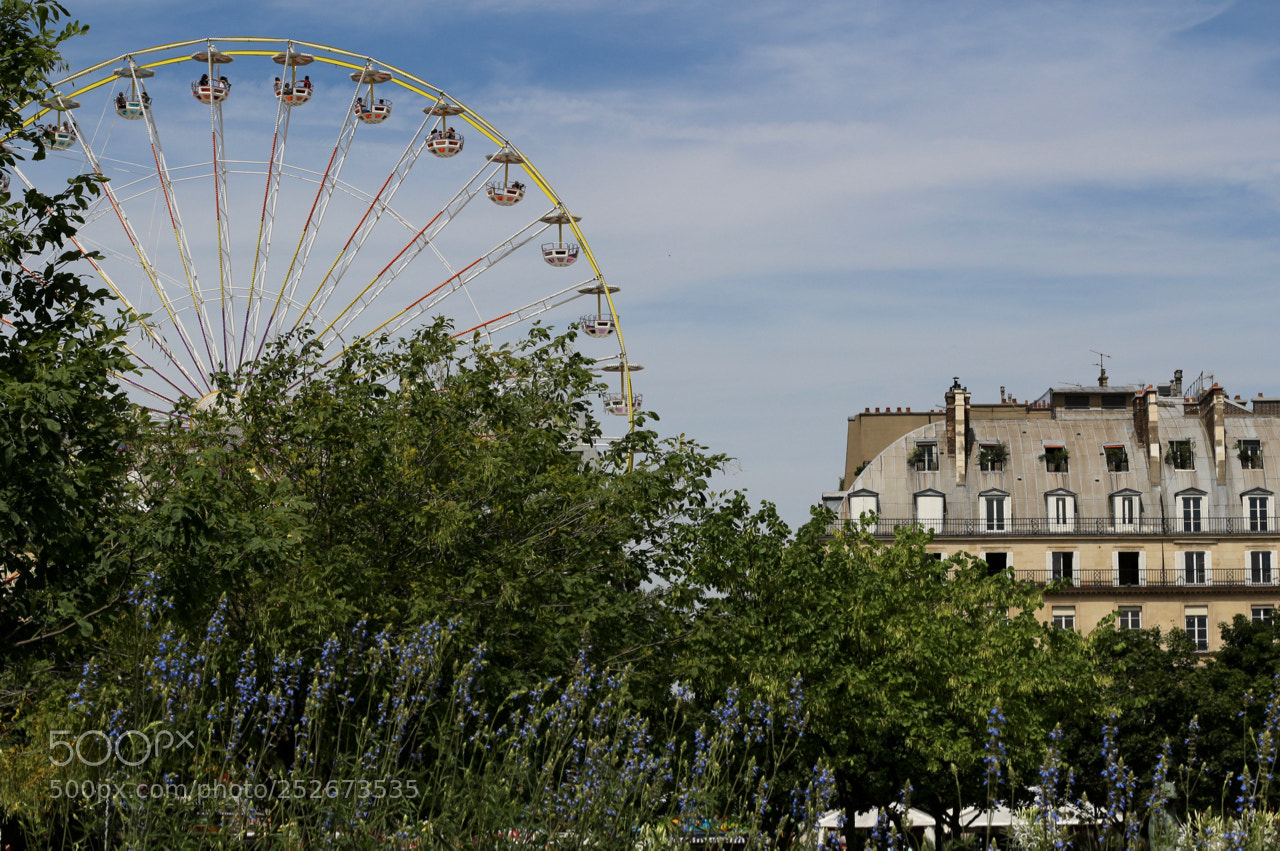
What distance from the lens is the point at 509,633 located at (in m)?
18.0

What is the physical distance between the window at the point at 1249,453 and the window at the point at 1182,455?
6.40 ft

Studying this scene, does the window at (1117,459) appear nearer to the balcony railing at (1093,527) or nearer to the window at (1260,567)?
the balcony railing at (1093,527)

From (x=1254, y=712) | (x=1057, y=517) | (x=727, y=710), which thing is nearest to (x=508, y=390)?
(x=727, y=710)

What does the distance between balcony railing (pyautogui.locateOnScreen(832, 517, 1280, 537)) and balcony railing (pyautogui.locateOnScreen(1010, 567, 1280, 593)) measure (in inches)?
65.4

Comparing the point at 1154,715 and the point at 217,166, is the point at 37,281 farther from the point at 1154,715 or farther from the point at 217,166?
the point at 1154,715

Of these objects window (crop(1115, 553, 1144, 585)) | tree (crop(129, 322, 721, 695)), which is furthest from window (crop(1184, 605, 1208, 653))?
tree (crop(129, 322, 721, 695))

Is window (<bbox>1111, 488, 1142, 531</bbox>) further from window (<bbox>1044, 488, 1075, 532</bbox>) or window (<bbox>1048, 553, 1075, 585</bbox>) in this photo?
window (<bbox>1048, 553, 1075, 585</bbox>)

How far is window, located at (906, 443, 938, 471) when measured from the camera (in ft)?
222

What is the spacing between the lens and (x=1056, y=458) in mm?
66875

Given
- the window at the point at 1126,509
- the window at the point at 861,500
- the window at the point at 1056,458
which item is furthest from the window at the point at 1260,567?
the window at the point at 861,500

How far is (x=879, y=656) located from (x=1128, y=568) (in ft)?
132

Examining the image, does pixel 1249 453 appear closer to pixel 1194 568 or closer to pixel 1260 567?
pixel 1260 567

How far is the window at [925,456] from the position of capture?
67.7 meters

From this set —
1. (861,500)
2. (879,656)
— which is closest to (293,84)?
(879,656)
